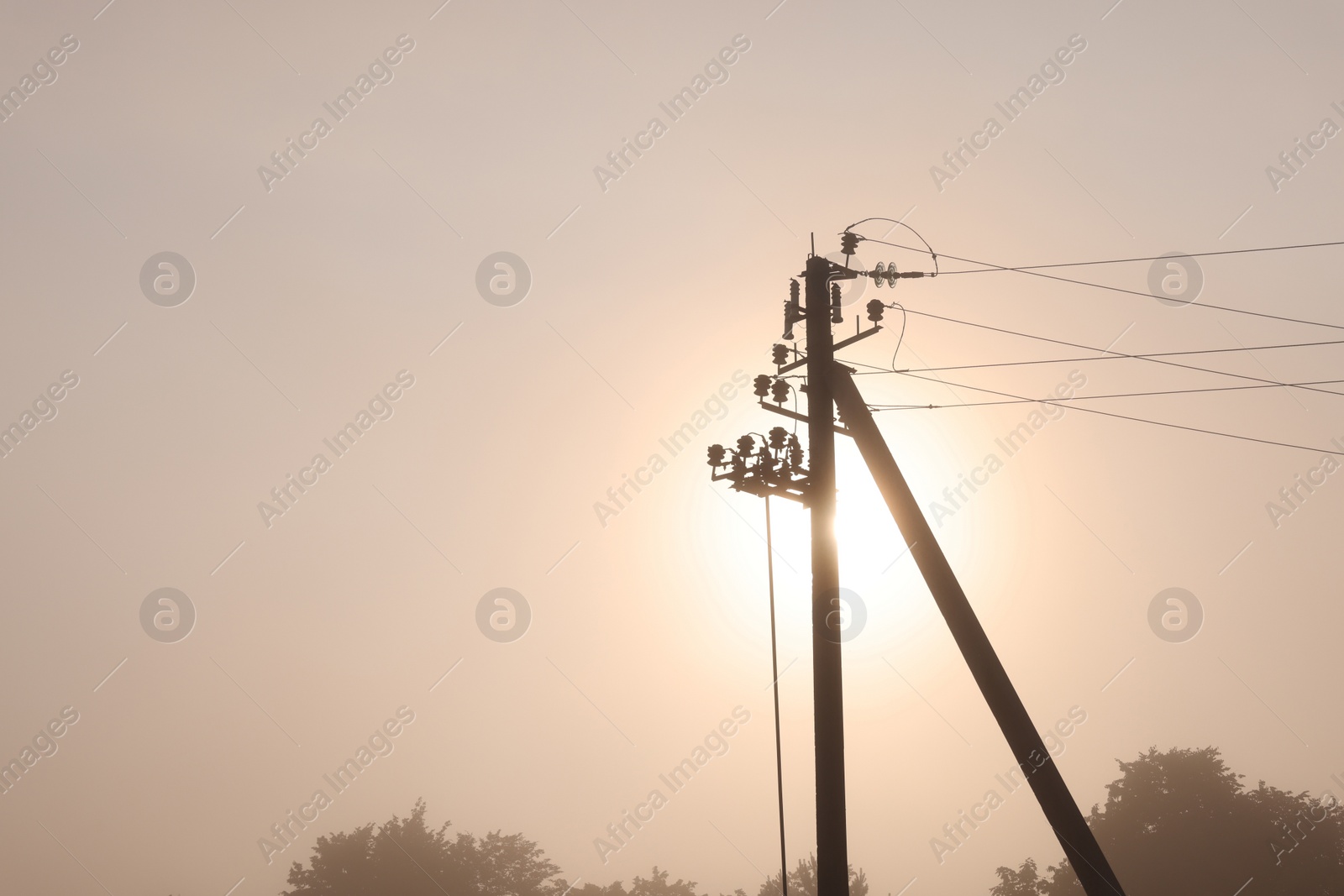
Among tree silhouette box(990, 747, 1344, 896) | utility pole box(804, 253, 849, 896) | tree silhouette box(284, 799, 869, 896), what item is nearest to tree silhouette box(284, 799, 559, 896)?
tree silhouette box(284, 799, 869, 896)

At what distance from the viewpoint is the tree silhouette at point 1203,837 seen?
4362cm

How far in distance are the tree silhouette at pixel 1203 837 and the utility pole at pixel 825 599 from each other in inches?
1579

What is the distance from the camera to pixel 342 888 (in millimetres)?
60250

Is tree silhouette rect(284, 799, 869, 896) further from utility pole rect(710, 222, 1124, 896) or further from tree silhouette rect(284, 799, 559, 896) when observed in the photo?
utility pole rect(710, 222, 1124, 896)

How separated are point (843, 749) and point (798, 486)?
13.1ft

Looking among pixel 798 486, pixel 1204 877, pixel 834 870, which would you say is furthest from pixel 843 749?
pixel 1204 877

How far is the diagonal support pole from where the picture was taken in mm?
11938

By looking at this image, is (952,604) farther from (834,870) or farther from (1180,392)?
(1180,392)

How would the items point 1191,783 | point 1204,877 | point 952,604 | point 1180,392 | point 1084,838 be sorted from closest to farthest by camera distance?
point 1084,838 < point 952,604 < point 1180,392 < point 1204,877 < point 1191,783

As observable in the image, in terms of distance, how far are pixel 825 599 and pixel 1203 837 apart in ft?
153

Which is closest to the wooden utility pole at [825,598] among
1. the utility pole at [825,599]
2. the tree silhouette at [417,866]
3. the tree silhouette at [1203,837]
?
the utility pole at [825,599]

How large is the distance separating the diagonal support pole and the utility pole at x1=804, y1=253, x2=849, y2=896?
1.37ft

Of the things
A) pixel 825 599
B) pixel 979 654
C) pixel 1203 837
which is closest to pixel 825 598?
pixel 825 599

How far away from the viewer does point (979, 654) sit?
13180mm
